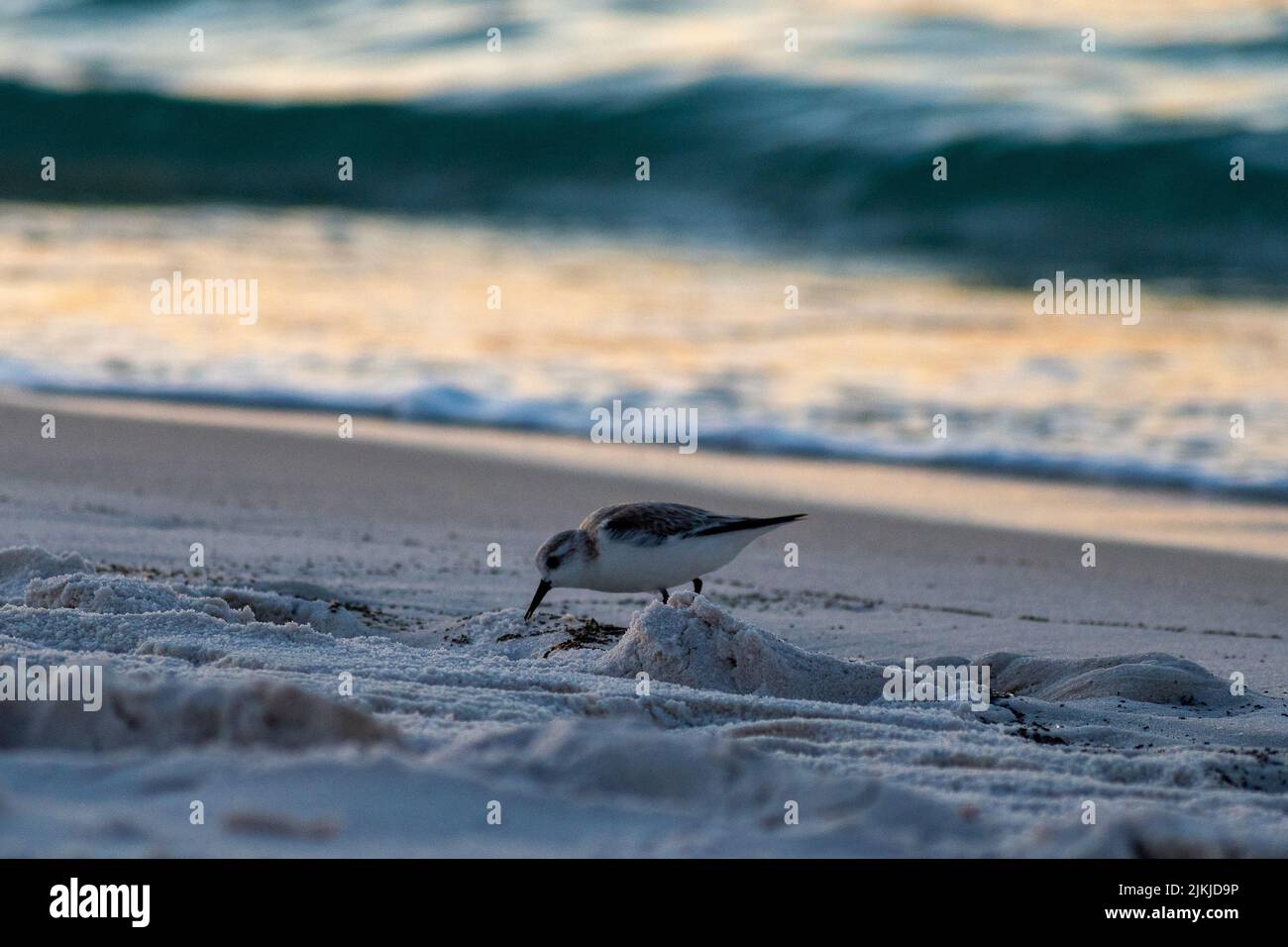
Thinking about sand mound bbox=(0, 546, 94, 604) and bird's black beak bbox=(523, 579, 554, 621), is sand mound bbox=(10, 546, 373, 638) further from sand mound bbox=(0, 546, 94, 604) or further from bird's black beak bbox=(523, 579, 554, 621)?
bird's black beak bbox=(523, 579, 554, 621)

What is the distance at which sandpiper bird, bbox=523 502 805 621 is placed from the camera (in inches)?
203

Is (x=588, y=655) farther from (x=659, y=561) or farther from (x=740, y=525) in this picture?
(x=740, y=525)

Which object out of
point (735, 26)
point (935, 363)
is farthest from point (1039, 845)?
point (735, 26)

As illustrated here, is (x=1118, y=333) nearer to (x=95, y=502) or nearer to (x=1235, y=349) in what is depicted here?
(x=1235, y=349)

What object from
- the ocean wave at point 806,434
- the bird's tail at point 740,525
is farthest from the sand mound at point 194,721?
the ocean wave at point 806,434

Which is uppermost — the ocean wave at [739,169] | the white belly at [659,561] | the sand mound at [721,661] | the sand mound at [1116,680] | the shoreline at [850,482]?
the ocean wave at [739,169]

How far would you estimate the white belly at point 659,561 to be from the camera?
5.17 meters

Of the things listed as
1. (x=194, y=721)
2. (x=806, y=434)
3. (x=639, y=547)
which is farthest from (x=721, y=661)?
(x=806, y=434)

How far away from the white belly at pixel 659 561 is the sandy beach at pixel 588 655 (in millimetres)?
175

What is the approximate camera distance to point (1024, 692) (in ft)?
15.5

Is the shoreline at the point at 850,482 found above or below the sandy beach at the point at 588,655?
above

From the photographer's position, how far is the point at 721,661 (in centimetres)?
447

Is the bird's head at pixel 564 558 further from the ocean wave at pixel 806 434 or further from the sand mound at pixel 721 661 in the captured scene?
the ocean wave at pixel 806 434

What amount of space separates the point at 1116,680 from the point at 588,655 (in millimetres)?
1470
